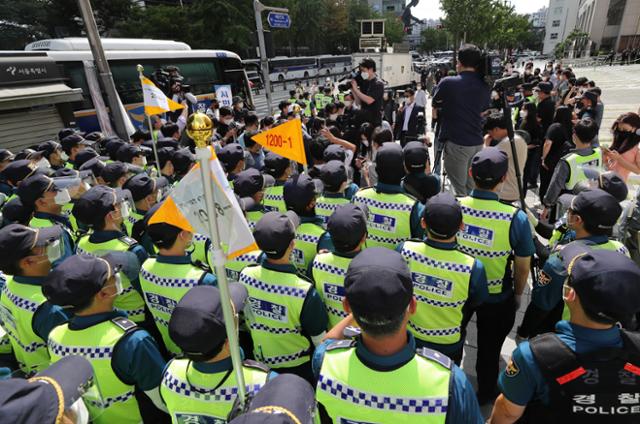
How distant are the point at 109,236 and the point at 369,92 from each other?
229 inches

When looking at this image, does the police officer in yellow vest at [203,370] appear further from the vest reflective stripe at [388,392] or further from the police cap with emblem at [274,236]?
the police cap with emblem at [274,236]

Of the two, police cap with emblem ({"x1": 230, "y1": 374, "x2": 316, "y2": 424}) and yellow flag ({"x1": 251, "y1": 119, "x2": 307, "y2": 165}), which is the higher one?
yellow flag ({"x1": 251, "y1": 119, "x2": 307, "y2": 165})

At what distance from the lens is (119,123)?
31.2 ft

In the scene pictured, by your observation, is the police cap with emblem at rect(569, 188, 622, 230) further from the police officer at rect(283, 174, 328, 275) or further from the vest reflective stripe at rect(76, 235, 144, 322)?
the vest reflective stripe at rect(76, 235, 144, 322)

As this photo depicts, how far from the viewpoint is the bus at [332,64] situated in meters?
36.2

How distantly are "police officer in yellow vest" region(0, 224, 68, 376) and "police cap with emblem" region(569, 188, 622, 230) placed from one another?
3.54m

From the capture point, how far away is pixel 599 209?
248 centimetres

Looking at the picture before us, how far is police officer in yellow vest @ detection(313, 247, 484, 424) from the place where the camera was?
1.45 m

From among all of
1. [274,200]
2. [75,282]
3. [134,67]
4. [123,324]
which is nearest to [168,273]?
[123,324]

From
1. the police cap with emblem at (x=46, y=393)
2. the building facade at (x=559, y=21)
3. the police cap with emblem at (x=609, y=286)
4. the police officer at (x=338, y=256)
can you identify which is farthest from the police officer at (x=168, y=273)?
the building facade at (x=559, y=21)

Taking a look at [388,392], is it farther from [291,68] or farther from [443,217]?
[291,68]

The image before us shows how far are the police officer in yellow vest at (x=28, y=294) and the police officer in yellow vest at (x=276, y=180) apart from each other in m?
2.21

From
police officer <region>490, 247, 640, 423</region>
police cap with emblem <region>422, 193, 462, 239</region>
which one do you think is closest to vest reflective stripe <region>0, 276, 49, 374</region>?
police cap with emblem <region>422, 193, 462, 239</region>

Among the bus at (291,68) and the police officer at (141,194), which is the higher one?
the bus at (291,68)
